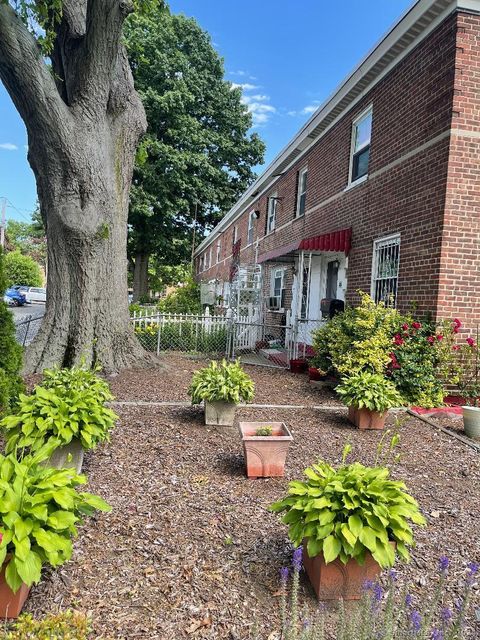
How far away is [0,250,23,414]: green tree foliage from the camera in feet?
13.1

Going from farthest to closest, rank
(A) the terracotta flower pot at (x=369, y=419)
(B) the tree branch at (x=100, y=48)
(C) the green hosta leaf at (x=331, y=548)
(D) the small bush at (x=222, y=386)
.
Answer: (B) the tree branch at (x=100, y=48)
(A) the terracotta flower pot at (x=369, y=419)
(D) the small bush at (x=222, y=386)
(C) the green hosta leaf at (x=331, y=548)

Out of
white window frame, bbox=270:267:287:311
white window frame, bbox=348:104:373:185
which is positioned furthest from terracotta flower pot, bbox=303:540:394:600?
white window frame, bbox=270:267:287:311

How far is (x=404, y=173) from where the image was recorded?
7.74 meters

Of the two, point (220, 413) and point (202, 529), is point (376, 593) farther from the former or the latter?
point (220, 413)

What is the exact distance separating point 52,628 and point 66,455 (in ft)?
5.59

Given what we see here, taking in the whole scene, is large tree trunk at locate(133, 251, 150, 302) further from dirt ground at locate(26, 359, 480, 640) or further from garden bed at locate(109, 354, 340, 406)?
dirt ground at locate(26, 359, 480, 640)

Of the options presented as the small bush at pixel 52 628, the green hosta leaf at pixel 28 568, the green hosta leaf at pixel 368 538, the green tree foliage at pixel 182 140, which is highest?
the green tree foliage at pixel 182 140

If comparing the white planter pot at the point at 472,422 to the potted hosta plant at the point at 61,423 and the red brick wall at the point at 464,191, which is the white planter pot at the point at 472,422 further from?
the potted hosta plant at the point at 61,423

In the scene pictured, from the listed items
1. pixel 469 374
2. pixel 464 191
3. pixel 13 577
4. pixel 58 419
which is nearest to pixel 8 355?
pixel 58 419

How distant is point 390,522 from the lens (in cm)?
229

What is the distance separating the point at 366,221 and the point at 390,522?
24.9 ft

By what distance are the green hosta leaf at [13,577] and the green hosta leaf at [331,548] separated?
1.40 metres

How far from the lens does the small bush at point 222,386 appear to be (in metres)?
5.00

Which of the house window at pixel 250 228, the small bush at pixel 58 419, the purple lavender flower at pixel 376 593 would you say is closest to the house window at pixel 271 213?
the house window at pixel 250 228
